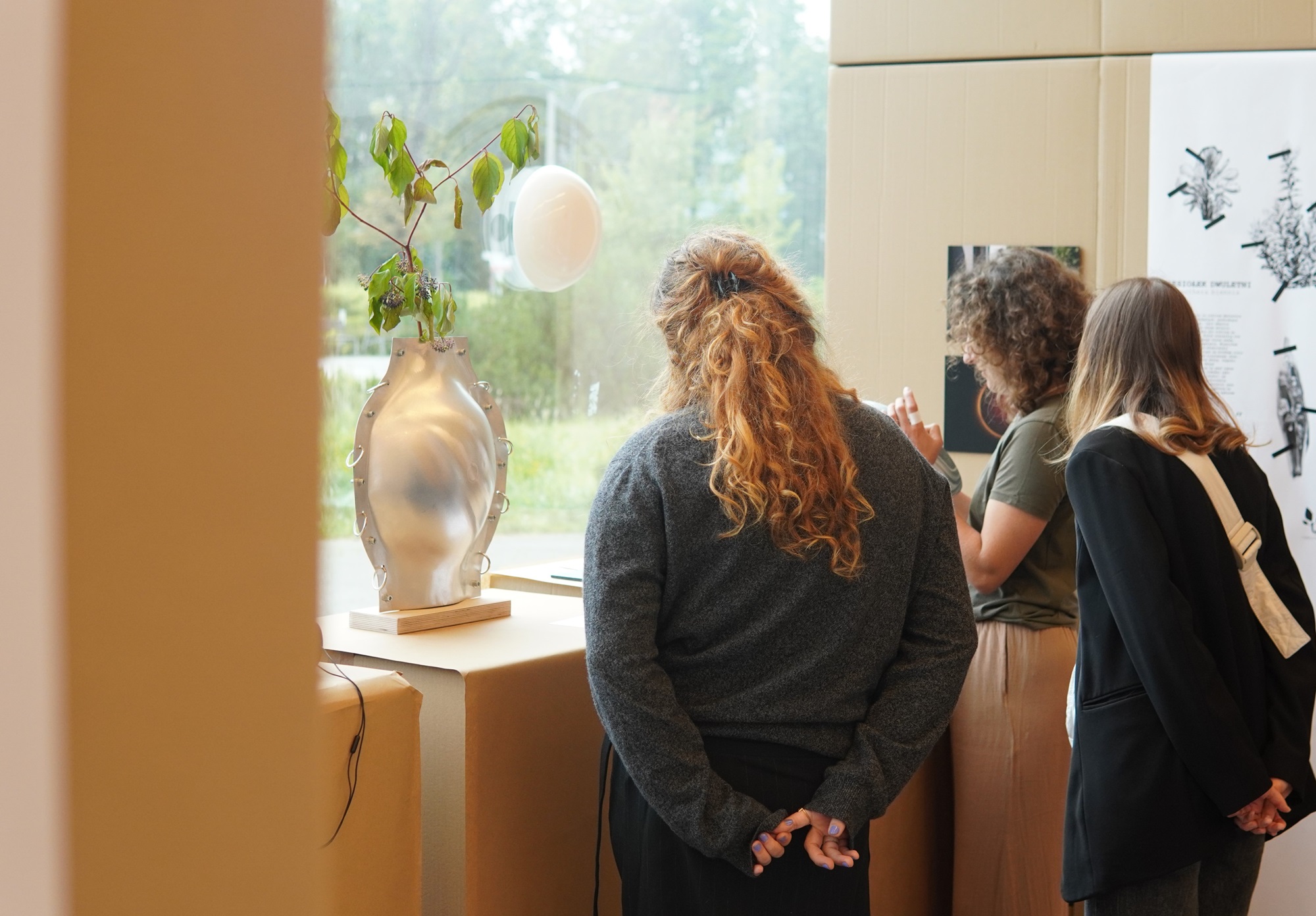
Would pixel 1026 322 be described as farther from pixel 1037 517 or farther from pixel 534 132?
pixel 534 132

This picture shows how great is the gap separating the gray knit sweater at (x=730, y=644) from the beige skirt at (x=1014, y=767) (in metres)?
0.75

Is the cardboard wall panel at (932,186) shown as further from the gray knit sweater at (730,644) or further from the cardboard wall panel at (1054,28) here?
the gray knit sweater at (730,644)

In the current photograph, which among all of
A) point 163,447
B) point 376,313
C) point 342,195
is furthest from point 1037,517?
point 163,447

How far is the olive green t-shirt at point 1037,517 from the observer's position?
210 centimetres

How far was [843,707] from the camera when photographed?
1.45 m

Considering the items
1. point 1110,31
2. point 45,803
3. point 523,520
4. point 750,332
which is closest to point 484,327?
point 523,520

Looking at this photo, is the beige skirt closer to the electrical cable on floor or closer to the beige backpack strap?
the beige backpack strap

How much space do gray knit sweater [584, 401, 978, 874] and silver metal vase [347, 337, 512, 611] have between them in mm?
367

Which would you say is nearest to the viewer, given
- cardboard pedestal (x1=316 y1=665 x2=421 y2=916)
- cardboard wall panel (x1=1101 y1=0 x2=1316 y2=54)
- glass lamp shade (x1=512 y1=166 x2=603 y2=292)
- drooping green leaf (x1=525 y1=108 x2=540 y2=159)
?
cardboard pedestal (x1=316 y1=665 x2=421 y2=916)

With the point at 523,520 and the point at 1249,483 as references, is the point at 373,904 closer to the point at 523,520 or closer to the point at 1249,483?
the point at 1249,483

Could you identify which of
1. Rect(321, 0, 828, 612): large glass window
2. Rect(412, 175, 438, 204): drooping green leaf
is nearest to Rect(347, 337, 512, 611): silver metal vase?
Rect(412, 175, 438, 204): drooping green leaf

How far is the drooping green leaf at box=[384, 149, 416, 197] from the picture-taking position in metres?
1.70

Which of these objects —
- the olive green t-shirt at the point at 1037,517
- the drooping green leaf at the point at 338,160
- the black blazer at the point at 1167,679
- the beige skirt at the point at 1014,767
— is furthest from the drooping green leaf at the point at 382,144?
the beige skirt at the point at 1014,767

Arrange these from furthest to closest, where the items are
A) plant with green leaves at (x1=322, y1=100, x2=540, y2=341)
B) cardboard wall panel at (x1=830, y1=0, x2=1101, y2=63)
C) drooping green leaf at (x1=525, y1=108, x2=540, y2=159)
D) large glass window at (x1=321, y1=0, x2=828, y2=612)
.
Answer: large glass window at (x1=321, y1=0, x2=828, y2=612) < cardboard wall panel at (x1=830, y1=0, x2=1101, y2=63) < drooping green leaf at (x1=525, y1=108, x2=540, y2=159) < plant with green leaves at (x1=322, y1=100, x2=540, y2=341)
